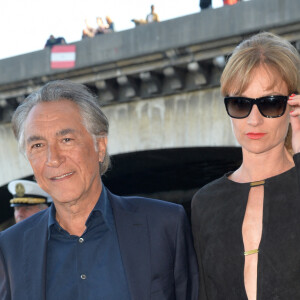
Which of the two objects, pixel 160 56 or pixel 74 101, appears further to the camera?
pixel 160 56

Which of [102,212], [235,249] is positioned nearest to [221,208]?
[235,249]

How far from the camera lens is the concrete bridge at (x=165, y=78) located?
34.3 feet

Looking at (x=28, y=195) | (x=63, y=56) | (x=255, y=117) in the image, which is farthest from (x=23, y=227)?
(x=63, y=56)

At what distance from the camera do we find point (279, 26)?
10.0m

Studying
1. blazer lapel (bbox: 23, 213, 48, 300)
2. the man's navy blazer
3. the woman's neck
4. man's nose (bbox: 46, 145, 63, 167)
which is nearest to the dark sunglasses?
the woman's neck

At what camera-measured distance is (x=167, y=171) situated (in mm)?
16156

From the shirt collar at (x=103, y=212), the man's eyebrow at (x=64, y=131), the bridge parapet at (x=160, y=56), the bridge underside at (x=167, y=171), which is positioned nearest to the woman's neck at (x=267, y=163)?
the shirt collar at (x=103, y=212)

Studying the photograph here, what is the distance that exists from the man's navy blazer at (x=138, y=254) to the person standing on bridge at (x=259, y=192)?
0.40 ft

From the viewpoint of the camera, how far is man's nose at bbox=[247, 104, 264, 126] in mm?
3345

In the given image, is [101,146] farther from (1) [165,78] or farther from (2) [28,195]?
(1) [165,78]

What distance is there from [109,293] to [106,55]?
9.00m

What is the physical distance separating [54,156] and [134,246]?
61cm

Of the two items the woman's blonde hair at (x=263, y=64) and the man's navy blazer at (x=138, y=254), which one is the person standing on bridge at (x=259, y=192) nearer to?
the woman's blonde hair at (x=263, y=64)

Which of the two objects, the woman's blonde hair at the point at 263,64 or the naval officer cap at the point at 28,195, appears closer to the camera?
the woman's blonde hair at the point at 263,64
